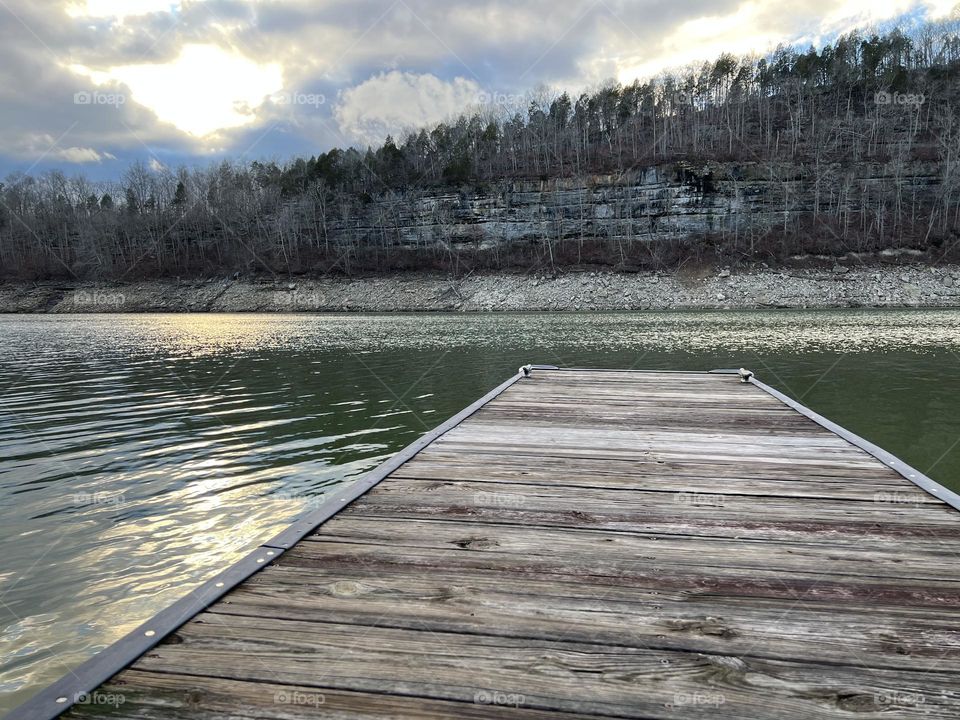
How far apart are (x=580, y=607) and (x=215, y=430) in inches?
394

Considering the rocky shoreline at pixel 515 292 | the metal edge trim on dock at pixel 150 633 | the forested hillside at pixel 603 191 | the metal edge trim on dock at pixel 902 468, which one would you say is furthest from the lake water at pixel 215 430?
the forested hillside at pixel 603 191

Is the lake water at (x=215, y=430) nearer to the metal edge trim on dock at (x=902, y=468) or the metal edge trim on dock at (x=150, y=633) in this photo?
the metal edge trim on dock at (x=150, y=633)

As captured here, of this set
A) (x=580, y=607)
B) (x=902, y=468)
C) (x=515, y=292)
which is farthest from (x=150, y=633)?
(x=515, y=292)

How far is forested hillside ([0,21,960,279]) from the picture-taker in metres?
79.4

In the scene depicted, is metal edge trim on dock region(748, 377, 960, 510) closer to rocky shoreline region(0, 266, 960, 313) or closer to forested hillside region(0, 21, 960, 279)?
rocky shoreline region(0, 266, 960, 313)

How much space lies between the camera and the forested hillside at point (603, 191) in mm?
79375

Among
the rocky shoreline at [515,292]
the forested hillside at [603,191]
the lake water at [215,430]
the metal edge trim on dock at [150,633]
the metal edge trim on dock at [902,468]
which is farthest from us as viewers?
the forested hillside at [603,191]

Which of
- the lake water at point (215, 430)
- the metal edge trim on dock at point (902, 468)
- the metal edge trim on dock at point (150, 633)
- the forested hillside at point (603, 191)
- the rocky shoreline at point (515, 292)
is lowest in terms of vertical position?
Result: the lake water at point (215, 430)

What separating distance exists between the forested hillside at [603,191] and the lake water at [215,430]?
55.0 meters

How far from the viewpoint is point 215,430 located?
36.2 feet

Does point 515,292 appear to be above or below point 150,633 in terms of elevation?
above

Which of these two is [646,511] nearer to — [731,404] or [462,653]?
[462,653]

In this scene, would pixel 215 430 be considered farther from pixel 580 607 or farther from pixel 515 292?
pixel 515 292

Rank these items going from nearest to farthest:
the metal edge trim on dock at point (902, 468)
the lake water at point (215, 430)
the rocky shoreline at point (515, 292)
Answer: the metal edge trim on dock at point (902, 468) < the lake water at point (215, 430) < the rocky shoreline at point (515, 292)
